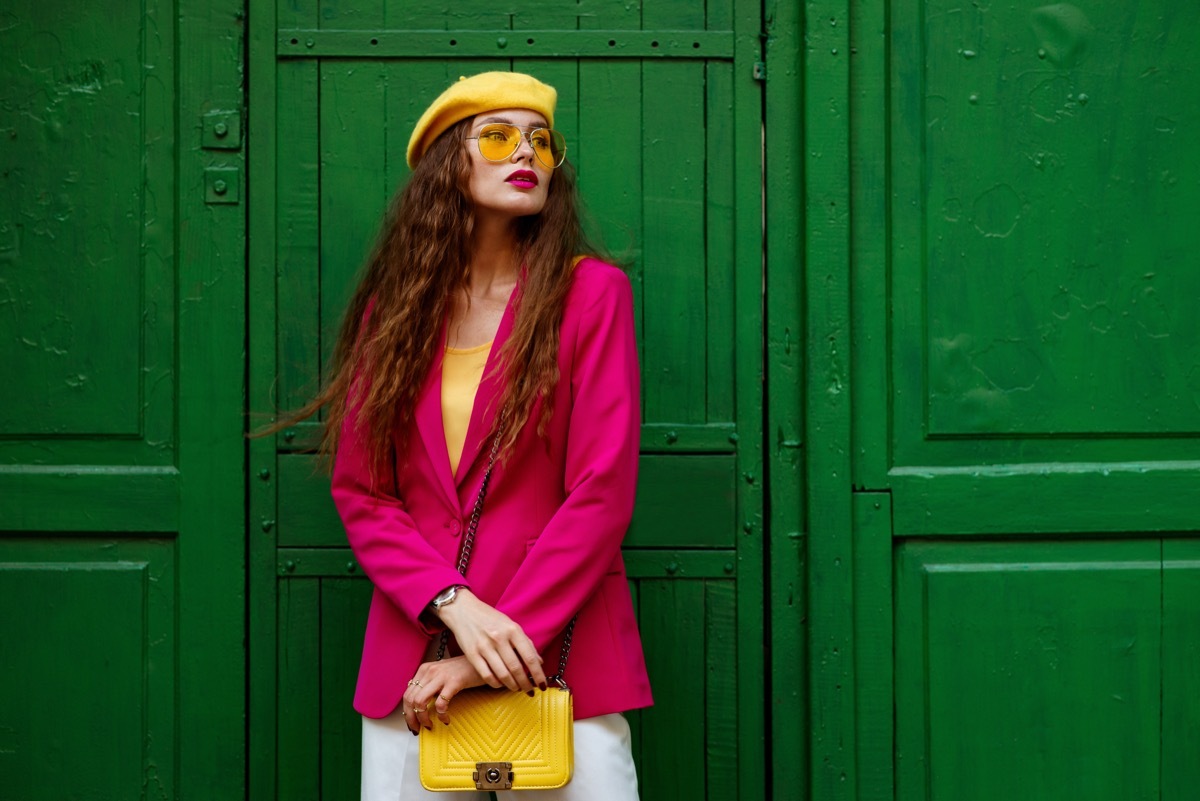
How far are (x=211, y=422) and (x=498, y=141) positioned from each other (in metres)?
1.04

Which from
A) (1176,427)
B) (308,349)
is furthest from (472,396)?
(1176,427)

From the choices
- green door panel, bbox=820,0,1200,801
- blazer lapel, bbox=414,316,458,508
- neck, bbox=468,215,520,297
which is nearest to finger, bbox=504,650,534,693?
blazer lapel, bbox=414,316,458,508

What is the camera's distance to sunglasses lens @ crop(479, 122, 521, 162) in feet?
7.62

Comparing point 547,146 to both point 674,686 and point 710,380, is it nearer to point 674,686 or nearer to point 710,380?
point 710,380

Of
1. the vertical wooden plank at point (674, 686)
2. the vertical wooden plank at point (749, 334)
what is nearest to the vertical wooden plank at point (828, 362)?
the vertical wooden plank at point (749, 334)

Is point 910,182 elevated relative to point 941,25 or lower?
lower

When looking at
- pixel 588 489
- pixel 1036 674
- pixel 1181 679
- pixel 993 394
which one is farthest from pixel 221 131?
pixel 1181 679

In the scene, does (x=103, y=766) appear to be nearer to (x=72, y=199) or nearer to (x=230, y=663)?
(x=230, y=663)

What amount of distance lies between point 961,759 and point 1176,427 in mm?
910

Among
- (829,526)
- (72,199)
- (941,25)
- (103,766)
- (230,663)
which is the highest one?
(941,25)

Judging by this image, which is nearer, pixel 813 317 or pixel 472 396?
pixel 472 396

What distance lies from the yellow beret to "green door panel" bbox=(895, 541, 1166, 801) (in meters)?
1.35

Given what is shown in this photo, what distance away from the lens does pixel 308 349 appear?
9.43 feet

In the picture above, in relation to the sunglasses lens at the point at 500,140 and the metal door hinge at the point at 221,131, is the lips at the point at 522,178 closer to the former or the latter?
the sunglasses lens at the point at 500,140
